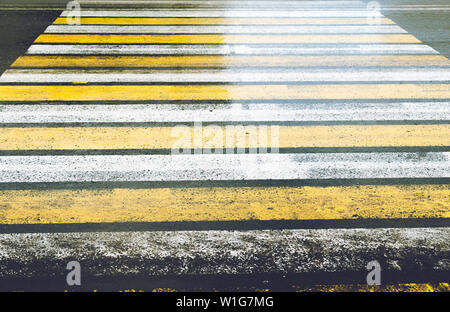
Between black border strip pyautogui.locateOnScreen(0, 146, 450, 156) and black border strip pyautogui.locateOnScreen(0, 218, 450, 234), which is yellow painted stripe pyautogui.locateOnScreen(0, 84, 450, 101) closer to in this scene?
black border strip pyautogui.locateOnScreen(0, 146, 450, 156)

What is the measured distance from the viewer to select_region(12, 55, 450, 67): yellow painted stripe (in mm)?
6484

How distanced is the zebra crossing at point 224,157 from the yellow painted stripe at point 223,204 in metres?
0.01

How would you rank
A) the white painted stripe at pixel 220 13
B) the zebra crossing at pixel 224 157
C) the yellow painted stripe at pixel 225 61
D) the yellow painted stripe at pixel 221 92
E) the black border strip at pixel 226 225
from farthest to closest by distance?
the white painted stripe at pixel 220 13
the yellow painted stripe at pixel 225 61
the yellow painted stripe at pixel 221 92
the black border strip at pixel 226 225
the zebra crossing at pixel 224 157

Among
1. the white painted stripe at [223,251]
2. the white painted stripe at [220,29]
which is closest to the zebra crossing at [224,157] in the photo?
the white painted stripe at [223,251]

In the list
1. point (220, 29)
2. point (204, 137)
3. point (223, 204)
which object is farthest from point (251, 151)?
point (220, 29)

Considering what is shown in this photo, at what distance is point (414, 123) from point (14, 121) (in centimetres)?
392

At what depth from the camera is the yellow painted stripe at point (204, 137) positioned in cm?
445

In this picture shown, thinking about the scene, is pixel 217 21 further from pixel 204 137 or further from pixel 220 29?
pixel 204 137

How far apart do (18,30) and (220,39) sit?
3.20 metres

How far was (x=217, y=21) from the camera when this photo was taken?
338 inches

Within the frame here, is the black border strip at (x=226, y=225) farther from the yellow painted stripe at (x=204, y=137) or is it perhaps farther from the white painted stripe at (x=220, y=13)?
the white painted stripe at (x=220, y=13)

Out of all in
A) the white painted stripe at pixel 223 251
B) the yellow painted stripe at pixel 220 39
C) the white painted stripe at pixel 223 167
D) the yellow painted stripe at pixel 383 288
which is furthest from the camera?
the yellow painted stripe at pixel 220 39

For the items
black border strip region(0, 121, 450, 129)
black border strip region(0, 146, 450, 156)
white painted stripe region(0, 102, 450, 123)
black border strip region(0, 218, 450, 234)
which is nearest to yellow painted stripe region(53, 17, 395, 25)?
white painted stripe region(0, 102, 450, 123)

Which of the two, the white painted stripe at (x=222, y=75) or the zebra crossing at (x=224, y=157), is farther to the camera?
the white painted stripe at (x=222, y=75)
